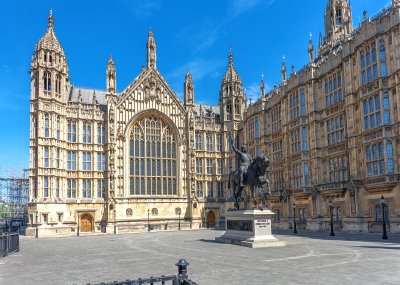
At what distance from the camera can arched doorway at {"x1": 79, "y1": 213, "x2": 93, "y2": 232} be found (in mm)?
51562

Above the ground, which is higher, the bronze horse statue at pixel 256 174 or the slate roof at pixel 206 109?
the slate roof at pixel 206 109

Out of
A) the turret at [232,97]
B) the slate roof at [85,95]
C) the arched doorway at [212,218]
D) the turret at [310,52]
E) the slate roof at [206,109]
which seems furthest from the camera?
the slate roof at [206,109]

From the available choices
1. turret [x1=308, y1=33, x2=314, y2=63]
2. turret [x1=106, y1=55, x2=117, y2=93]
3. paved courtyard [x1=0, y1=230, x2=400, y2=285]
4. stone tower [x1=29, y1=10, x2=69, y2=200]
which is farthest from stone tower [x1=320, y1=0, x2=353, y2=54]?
paved courtyard [x1=0, y1=230, x2=400, y2=285]

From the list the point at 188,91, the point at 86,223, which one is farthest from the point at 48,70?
the point at 86,223

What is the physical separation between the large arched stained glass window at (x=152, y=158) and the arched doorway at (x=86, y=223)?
6.62 metres

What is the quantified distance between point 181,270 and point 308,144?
38173 mm

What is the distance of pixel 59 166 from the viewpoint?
50875 mm

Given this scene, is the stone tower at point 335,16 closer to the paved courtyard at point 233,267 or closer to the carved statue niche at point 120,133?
the carved statue niche at point 120,133

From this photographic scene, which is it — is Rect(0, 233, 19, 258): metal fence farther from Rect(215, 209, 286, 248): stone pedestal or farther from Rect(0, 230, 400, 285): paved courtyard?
Rect(215, 209, 286, 248): stone pedestal

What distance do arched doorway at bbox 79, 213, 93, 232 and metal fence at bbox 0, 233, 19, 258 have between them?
26891 millimetres

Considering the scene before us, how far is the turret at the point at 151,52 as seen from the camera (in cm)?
5983

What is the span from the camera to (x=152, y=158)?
57062 mm

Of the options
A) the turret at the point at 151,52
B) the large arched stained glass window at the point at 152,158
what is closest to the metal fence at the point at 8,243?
the large arched stained glass window at the point at 152,158

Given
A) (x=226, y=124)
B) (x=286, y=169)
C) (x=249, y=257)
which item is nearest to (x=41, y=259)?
(x=249, y=257)
